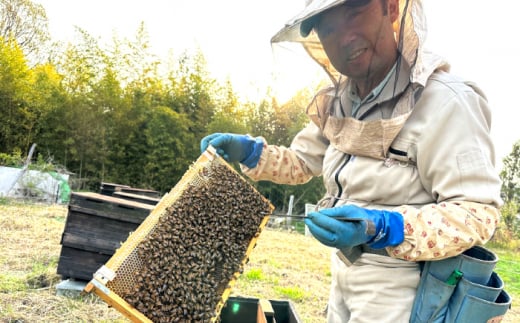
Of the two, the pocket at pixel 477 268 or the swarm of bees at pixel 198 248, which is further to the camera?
the swarm of bees at pixel 198 248

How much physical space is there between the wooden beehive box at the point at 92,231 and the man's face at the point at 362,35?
9.39 feet

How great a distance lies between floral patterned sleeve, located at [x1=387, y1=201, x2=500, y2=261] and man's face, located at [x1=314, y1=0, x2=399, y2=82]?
68 centimetres

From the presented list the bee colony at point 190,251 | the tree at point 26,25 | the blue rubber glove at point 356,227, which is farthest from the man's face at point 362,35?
the tree at point 26,25

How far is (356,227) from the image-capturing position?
1544mm

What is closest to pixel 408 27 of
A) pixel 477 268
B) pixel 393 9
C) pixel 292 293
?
pixel 393 9

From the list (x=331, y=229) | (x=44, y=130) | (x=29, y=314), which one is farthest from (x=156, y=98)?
(x=331, y=229)

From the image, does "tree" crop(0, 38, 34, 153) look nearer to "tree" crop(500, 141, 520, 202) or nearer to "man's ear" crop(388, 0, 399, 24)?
"man's ear" crop(388, 0, 399, 24)

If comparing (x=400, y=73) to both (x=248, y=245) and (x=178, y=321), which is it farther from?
(x=178, y=321)

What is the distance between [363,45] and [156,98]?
1458cm

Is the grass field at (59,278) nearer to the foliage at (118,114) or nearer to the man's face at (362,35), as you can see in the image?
the man's face at (362,35)

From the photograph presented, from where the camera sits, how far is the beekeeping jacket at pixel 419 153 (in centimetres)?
141

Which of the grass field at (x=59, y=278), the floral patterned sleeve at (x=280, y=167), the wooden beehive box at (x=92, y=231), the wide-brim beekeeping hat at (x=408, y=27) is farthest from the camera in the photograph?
the wooden beehive box at (x=92, y=231)

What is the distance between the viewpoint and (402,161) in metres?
1.60

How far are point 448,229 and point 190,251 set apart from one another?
1.31m
